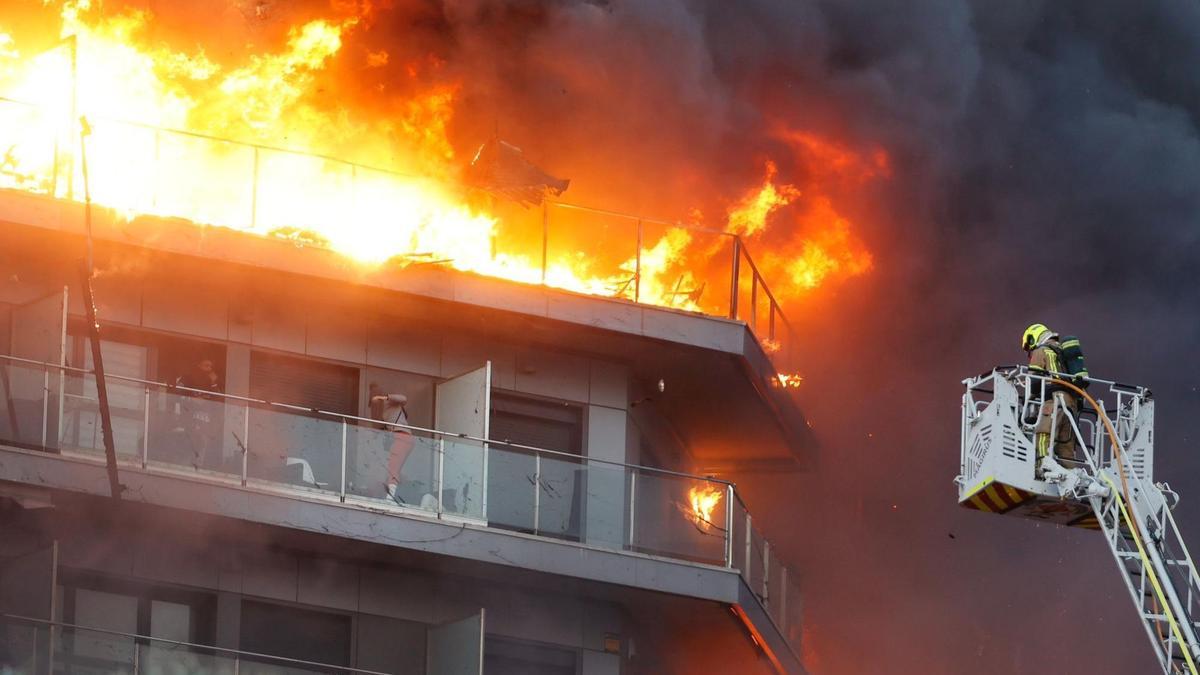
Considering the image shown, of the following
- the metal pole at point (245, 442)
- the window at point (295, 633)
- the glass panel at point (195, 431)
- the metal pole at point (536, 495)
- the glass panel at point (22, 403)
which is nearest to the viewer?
the glass panel at point (22, 403)

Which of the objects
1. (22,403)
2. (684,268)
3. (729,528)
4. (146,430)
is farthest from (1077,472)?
(22,403)

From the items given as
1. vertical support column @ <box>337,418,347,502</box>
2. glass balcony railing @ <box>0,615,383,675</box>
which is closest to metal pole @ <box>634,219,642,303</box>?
vertical support column @ <box>337,418,347,502</box>

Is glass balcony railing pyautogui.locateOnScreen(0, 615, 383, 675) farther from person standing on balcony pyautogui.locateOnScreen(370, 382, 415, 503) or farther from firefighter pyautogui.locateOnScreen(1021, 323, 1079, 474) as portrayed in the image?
firefighter pyautogui.locateOnScreen(1021, 323, 1079, 474)

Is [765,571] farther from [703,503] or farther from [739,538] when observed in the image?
[703,503]

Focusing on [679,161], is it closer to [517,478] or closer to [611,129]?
[611,129]

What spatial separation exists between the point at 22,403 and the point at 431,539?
4.83 m

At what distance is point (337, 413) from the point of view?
3036 cm

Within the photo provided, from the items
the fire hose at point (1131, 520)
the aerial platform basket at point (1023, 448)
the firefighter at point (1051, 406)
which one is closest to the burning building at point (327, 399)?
the aerial platform basket at point (1023, 448)

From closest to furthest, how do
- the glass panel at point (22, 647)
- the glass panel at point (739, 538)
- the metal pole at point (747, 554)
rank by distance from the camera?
the glass panel at point (22, 647) < the glass panel at point (739, 538) < the metal pole at point (747, 554)

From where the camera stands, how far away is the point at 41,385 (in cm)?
2791

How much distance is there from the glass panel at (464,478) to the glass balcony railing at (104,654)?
3050mm

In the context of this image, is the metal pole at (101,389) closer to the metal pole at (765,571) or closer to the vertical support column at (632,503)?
the vertical support column at (632,503)

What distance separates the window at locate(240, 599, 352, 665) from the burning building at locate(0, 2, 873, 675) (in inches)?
1.1

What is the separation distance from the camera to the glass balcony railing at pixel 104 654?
1031 inches
